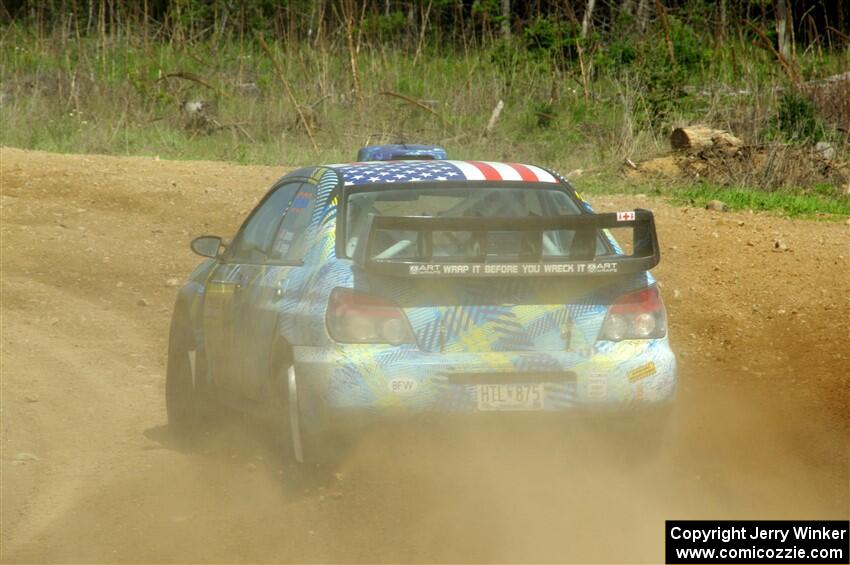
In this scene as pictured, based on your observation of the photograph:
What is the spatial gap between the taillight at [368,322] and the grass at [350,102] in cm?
973

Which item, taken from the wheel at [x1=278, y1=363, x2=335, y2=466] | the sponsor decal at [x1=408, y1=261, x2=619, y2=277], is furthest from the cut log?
the wheel at [x1=278, y1=363, x2=335, y2=466]

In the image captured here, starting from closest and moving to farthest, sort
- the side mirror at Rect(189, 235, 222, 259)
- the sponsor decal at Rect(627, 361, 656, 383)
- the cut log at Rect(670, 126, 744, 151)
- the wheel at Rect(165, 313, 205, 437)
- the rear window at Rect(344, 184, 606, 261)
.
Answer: the sponsor decal at Rect(627, 361, 656, 383), the rear window at Rect(344, 184, 606, 261), the side mirror at Rect(189, 235, 222, 259), the wheel at Rect(165, 313, 205, 437), the cut log at Rect(670, 126, 744, 151)

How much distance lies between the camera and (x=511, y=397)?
5.44m

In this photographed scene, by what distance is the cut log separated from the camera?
49.1ft

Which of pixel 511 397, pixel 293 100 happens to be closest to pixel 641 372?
pixel 511 397

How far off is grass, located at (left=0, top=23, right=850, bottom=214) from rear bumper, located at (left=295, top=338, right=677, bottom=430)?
377 inches

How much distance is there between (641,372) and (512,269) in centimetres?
70

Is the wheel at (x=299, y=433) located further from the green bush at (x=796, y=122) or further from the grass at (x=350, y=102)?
the green bush at (x=796, y=122)

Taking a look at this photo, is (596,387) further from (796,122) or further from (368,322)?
(796,122)

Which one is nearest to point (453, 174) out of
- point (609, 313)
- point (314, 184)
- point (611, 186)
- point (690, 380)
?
point (314, 184)

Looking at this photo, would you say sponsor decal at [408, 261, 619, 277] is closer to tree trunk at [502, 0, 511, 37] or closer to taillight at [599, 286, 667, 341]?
taillight at [599, 286, 667, 341]

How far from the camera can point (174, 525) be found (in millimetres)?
5754

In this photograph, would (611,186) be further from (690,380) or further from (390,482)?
(390,482)

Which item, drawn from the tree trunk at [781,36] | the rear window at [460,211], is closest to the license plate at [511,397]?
the rear window at [460,211]
